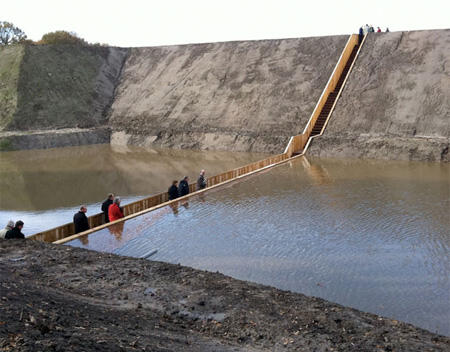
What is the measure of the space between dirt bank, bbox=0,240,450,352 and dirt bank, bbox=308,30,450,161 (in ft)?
58.9

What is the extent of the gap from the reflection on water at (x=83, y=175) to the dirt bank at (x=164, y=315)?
535 cm

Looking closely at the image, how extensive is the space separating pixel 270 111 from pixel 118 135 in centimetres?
1067

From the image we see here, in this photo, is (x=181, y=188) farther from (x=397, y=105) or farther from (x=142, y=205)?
(x=397, y=105)

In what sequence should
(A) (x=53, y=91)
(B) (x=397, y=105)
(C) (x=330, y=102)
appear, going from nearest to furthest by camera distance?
(B) (x=397, y=105) → (C) (x=330, y=102) → (A) (x=53, y=91)

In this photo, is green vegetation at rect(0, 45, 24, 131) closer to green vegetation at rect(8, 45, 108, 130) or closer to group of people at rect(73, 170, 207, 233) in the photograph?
green vegetation at rect(8, 45, 108, 130)

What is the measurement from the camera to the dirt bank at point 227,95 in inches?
1152

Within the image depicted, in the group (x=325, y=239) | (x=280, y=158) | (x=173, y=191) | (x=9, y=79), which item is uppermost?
(x=9, y=79)

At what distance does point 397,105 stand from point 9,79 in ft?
87.5

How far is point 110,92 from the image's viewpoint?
126 ft

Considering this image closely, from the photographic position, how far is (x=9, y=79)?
1414 inches

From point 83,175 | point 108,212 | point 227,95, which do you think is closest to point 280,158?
point 83,175

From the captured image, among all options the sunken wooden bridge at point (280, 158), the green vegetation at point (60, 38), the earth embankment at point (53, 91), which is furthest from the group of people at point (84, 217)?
the green vegetation at point (60, 38)

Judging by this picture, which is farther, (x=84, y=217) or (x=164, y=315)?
(x=84, y=217)

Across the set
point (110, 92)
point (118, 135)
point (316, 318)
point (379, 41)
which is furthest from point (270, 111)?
point (316, 318)
